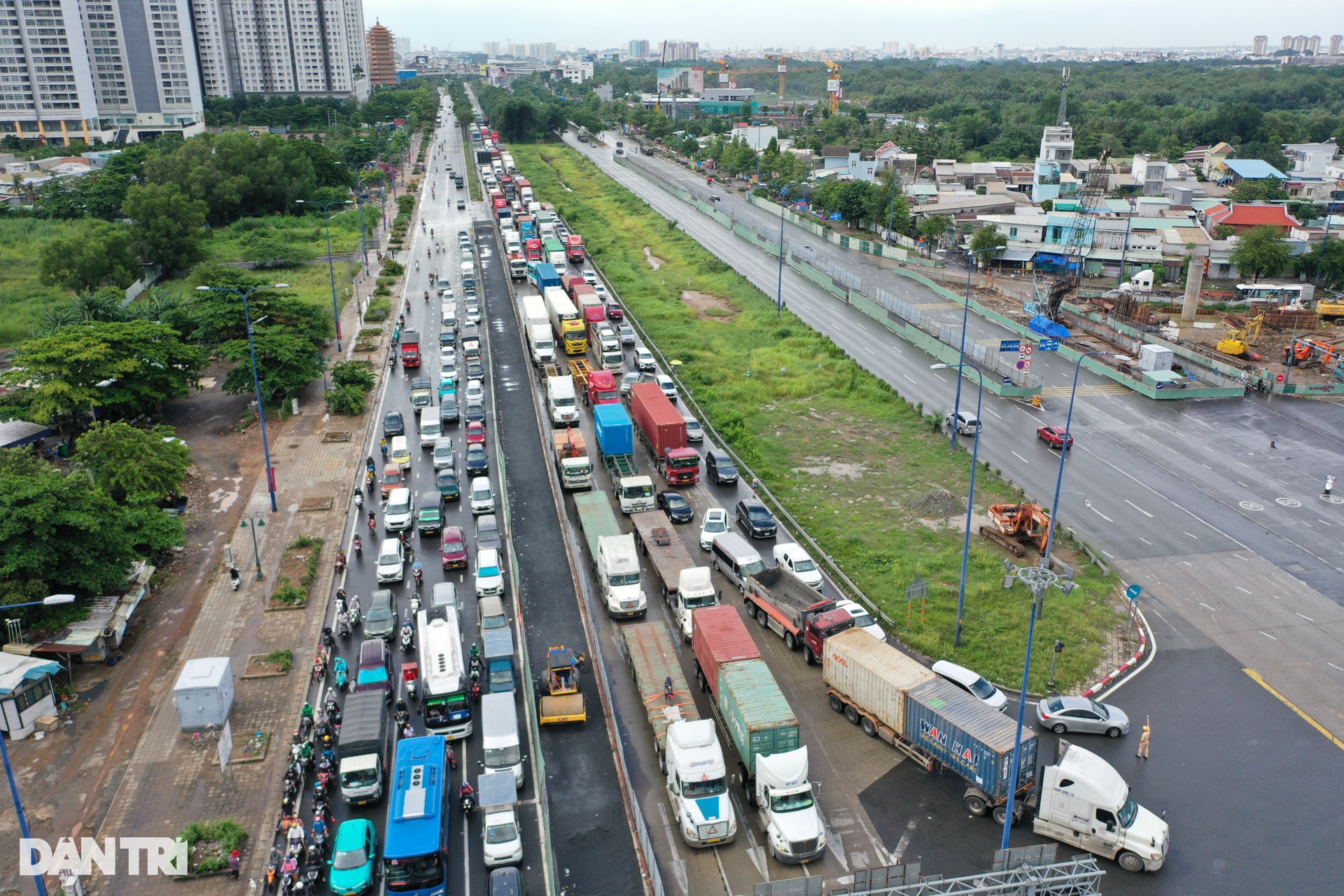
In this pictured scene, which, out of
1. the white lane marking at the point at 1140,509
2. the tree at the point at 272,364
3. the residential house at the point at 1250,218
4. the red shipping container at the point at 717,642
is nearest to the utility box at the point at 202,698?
the red shipping container at the point at 717,642

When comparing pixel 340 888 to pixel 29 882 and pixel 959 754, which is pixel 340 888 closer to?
pixel 29 882

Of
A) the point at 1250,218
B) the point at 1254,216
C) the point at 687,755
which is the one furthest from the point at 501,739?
the point at 1254,216

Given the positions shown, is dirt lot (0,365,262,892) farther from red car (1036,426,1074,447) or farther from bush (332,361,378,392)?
red car (1036,426,1074,447)

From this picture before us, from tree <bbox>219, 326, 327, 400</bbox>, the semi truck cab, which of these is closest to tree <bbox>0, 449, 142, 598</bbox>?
tree <bbox>219, 326, 327, 400</bbox>

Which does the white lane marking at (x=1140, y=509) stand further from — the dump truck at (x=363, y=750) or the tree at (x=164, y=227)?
the tree at (x=164, y=227)

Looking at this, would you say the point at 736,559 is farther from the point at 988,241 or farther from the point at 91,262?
the point at 91,262

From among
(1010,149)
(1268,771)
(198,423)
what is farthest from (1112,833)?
(1010,149)
